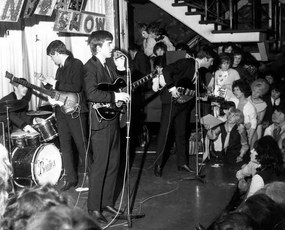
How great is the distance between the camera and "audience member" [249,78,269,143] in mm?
7859

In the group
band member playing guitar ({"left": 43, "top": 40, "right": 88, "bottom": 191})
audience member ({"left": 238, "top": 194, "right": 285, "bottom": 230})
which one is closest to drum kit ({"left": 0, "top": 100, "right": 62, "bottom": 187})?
band member playing guitar ({"left": 43, "top": 40, "right": 88, "bottom": 191})

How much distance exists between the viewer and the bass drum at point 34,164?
611cm

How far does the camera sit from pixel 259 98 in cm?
799

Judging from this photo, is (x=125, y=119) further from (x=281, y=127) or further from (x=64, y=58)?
(x=281, y=127)

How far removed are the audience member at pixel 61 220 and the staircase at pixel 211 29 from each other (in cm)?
862

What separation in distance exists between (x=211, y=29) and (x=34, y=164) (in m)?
5.69

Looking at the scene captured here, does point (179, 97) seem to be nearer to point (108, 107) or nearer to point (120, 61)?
point (120, 61)

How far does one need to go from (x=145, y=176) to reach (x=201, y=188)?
0.98 metres

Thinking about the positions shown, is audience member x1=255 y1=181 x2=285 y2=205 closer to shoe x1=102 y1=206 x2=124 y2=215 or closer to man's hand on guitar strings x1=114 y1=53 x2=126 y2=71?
shoe x1=102 y1=206 x2=124 y2=215

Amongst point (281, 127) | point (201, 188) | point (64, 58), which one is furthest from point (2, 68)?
point (281, 127)

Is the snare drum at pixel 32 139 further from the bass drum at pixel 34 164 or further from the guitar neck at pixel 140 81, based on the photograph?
the guitar neck at pixel 140 81

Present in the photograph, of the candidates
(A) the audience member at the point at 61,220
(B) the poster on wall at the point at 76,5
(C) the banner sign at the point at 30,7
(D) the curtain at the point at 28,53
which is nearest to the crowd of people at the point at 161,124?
(A) the audience member at the point at 61,220

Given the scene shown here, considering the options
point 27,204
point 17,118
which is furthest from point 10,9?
point 27,204

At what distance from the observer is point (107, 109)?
4961 millimetres
